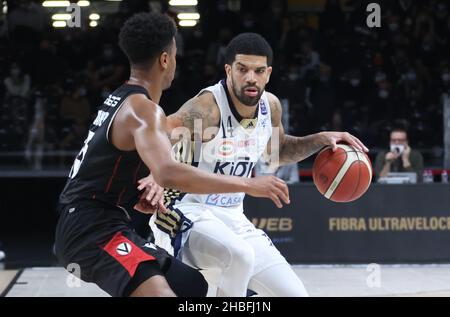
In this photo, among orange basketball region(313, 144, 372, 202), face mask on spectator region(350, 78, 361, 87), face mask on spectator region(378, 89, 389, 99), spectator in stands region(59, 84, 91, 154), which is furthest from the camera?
face mask on spectator region(350, 78, 361, 87)

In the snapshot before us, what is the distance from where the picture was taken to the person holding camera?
377 inches

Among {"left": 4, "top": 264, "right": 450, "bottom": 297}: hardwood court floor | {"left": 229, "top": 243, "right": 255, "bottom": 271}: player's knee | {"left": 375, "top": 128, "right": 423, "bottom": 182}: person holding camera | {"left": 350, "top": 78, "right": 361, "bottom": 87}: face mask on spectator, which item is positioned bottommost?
{"left": 4, "top": 264, "right": 450, "bottom": 297}: hardwood court floor

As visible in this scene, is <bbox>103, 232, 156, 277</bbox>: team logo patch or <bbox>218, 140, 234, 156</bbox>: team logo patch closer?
<bbox>103, 232, 156, 277</bbox>: team logo patch

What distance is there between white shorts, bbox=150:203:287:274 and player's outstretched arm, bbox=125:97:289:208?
99cm

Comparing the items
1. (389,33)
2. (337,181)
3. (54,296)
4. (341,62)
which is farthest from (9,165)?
(337,181)

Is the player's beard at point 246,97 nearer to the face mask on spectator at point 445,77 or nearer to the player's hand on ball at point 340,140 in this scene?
the player's hand on ball at point 340,140

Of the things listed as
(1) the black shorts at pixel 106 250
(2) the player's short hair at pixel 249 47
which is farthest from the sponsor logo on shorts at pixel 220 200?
(1) the black shorts at pixel 106 250

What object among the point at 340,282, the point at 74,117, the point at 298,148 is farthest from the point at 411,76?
the point at 298,148

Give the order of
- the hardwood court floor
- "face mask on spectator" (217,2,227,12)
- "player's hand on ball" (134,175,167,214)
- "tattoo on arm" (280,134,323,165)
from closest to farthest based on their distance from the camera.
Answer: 1. "player's hand on ball" (134,175,167,214)
2. "tattoo on arm" (280,134,323,165)
3. the hardwood court floor
4. "face mask on spectator" (217,2,227,12)

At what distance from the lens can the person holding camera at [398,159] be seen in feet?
31.4

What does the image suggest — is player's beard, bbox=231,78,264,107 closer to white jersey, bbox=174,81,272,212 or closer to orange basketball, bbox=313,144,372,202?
white jersey, bbox=174,81,272,212

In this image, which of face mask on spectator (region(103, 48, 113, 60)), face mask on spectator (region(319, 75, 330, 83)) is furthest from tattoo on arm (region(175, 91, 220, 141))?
face mask on spectator (region(103, 48, 113, 60))

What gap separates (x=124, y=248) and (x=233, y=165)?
1.23 metres
